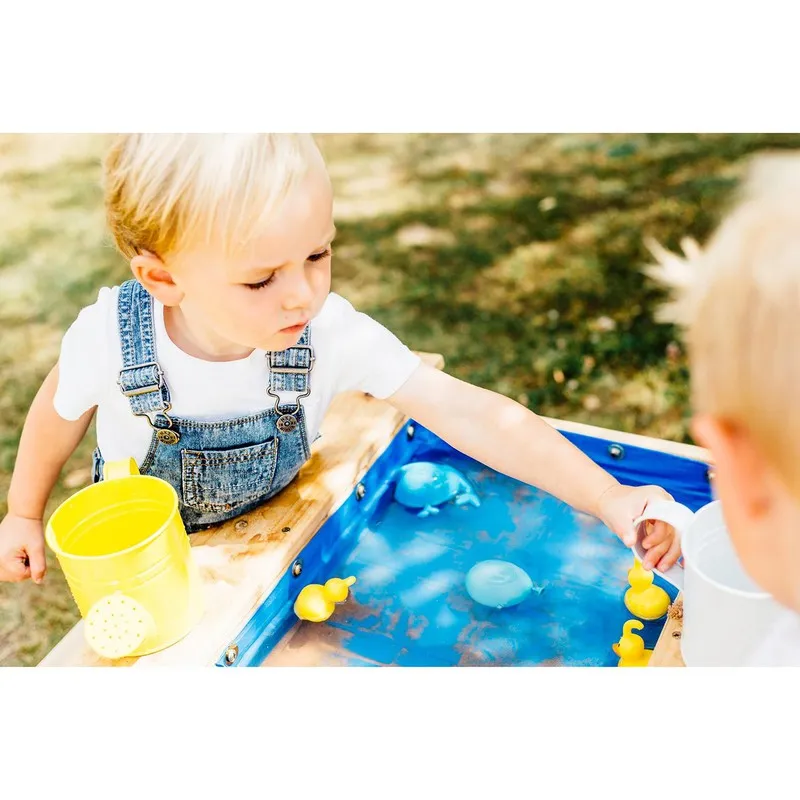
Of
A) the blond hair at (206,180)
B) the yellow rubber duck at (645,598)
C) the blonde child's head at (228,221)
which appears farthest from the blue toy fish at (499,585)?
the blond hair at (206,180)

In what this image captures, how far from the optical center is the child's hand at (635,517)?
891 mm

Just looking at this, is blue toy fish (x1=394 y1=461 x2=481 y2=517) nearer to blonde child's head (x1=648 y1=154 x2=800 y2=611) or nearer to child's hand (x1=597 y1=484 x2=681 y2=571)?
child's hand (x1=597 y1=484 x2=681 y2=571)

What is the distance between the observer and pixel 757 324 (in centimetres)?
52

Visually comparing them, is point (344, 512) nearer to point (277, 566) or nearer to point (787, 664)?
point (277, 566)

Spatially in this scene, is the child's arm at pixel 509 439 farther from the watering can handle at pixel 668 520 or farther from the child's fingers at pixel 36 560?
the child's fingers at pixel 36 560

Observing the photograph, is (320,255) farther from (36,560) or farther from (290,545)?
(36,560)

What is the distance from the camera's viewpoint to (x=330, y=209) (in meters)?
0.80

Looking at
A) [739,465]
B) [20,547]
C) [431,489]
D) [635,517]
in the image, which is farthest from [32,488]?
[739,465]

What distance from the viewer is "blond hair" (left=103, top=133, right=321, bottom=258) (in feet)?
2.49

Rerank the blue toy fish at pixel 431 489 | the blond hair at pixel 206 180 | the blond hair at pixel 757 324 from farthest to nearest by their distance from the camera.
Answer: the blue toy fish at pixel 431 489, the blond hair at pixel 206 180, the blond hair at pixel 757 324

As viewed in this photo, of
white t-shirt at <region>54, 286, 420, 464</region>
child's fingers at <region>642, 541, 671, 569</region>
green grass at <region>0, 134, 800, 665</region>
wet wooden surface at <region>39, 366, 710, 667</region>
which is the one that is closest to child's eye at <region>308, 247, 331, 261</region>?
white t-shirt at <region>54, 286, 420, 464</region>

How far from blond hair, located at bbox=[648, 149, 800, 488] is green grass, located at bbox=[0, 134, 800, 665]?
1.54 feet

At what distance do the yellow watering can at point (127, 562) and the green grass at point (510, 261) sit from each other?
0.15 m
